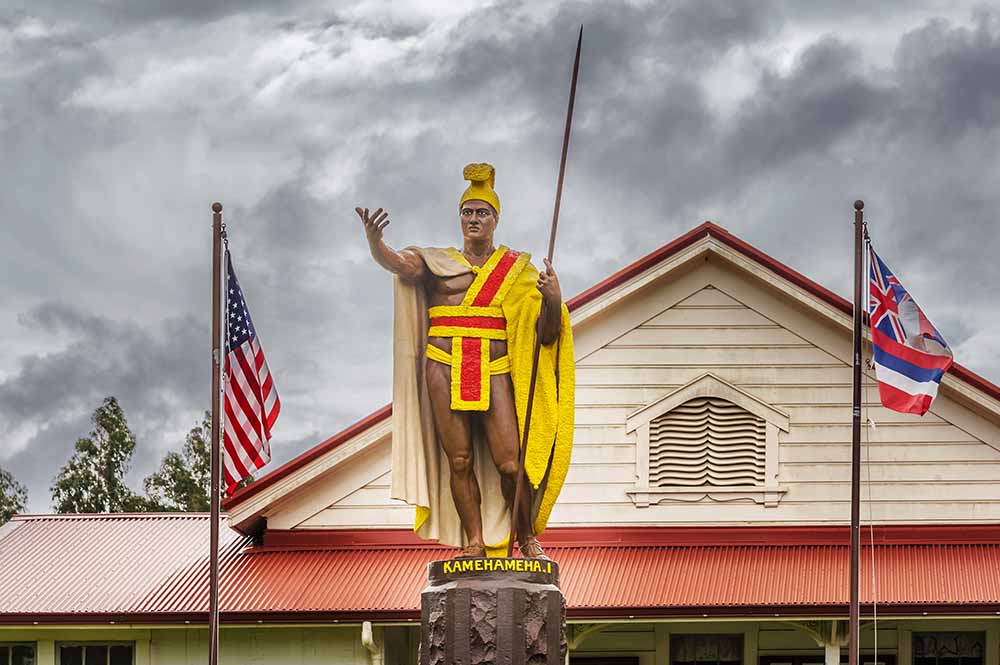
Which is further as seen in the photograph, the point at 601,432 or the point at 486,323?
the point at 601,432

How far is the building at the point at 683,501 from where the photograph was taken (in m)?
22.6

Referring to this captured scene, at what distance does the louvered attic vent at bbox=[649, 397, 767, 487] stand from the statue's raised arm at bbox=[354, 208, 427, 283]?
30.6ft

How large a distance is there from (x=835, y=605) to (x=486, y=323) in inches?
334

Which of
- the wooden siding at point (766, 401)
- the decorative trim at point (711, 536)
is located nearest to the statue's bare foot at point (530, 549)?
the decorative trim at point (711, 536)

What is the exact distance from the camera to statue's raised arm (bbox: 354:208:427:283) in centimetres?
1417

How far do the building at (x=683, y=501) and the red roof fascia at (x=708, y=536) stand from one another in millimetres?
26

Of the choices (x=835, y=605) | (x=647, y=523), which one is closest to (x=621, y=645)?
(x=647, y=523)

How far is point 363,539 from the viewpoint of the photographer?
23.3 metres

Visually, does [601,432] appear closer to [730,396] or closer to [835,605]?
[730,396]

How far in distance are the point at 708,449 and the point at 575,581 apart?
2.59 m

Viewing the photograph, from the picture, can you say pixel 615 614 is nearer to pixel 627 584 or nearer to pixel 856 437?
pixel 627 584

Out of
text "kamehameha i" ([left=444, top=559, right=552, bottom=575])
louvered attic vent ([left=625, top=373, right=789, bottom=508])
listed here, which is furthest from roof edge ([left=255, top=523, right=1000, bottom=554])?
text "kamehameha i" ([left=444, top=559, right=552, bottom=575])

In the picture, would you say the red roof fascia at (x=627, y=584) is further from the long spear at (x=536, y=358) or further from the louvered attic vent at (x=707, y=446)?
the long spear at (x=536, y=358)

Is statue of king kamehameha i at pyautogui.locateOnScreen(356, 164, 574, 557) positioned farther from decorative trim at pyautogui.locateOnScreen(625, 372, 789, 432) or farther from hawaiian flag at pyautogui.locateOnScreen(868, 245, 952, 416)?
decorative trim at pyautogui.locateOnScreen(625, 372, 789, 432)
